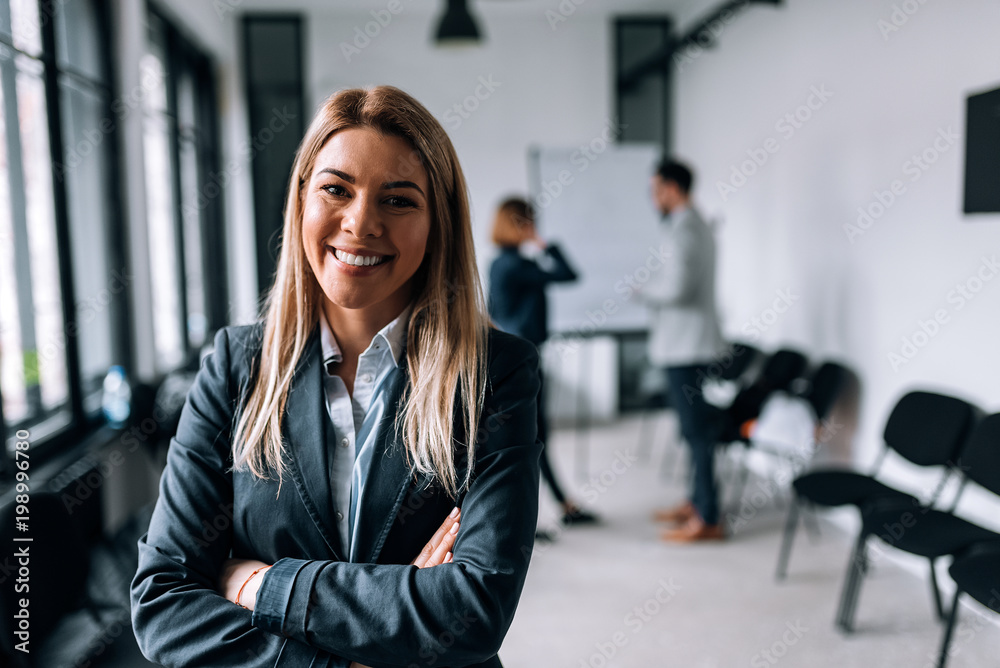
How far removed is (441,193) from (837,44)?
11.2 feet

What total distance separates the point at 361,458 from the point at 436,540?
0.50ft

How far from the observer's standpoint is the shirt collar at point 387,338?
3.50ft

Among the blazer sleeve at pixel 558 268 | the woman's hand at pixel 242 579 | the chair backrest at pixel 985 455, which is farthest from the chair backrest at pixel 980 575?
the blazer sleeve at pixel 558 268

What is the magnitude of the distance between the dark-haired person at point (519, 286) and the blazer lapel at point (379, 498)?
2.65 m

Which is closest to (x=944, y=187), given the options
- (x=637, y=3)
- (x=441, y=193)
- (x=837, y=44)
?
(x=837, y=44)

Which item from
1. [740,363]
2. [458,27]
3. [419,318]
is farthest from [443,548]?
[458,27]

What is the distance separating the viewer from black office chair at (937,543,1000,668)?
189 centimetres

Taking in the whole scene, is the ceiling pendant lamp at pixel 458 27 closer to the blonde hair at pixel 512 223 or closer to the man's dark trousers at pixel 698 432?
the blonde hair at pixel 512 223

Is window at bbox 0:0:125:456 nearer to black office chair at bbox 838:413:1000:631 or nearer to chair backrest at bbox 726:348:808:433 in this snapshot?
black office chair at bbox 838:413:1000:631

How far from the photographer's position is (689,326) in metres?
3.62

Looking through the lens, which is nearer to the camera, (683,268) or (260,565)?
(260,565)

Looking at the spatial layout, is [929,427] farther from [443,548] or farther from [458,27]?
[458,27]

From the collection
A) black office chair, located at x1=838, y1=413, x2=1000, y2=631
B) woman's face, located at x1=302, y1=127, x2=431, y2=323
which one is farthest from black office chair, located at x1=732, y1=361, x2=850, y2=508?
woman's face, located at x1=302, y1=127, x2=431, y2=323

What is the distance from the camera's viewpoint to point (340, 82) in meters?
5.87
